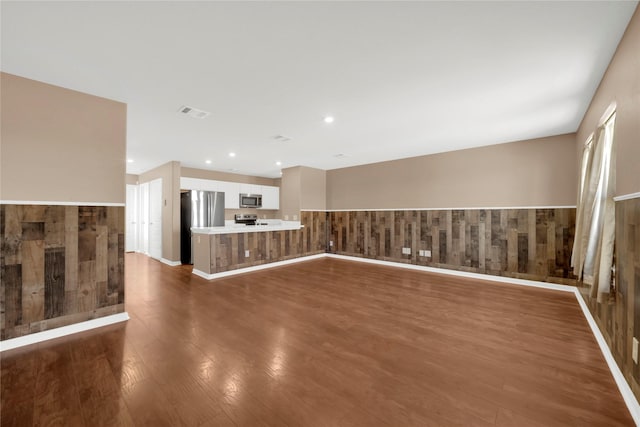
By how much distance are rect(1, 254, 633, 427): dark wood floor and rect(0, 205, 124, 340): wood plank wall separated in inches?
10.5

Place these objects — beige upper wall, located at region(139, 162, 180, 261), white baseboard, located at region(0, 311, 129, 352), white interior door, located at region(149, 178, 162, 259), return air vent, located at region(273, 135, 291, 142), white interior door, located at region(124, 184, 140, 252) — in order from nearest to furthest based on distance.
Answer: white baseboard, located at region(0, 311, 129, 352), return air vent, located at region(273, 135, 291, 142), beige upper wall, located at region(139, 162, 180, 261), white interior door, located at region(149, 178, 162, 259), white interior door, located at region(124, 184, 140, 252)

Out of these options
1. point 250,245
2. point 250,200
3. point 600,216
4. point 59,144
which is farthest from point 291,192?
point 600,216

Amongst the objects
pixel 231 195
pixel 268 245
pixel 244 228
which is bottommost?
pixel 268 245

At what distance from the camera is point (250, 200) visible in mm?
6902

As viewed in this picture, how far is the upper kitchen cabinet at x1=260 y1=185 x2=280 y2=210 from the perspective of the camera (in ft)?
24.2

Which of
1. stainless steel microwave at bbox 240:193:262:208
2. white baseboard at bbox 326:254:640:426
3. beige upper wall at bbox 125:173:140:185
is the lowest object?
white baseboard at bbox 326:254:640:426

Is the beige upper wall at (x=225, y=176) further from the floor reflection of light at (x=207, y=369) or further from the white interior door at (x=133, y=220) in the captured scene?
the floor reflection of light at (x=207, y=369)

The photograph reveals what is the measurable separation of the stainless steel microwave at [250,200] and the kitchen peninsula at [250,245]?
1.21 meters

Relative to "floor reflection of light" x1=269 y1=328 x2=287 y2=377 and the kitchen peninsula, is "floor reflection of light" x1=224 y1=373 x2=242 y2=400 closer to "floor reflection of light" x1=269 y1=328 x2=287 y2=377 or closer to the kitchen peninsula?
"floor reflection of light" x1=269 y1=328 x2=287 y2=377

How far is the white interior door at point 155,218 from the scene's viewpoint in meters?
5.91

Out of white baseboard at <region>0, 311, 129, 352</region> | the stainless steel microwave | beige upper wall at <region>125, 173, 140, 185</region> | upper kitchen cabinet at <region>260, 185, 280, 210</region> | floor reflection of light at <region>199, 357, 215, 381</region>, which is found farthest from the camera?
upper kitchen cabinet at <region>260, 185, 280, 210</region>

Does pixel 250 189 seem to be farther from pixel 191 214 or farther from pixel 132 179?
pixel 132 179

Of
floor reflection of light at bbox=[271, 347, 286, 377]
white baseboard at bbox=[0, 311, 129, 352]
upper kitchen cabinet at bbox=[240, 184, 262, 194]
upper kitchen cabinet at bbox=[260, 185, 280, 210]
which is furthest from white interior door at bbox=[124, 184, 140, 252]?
floor reflection of light at bbox=[271, 347, 286, 377]

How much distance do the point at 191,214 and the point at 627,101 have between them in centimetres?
643
